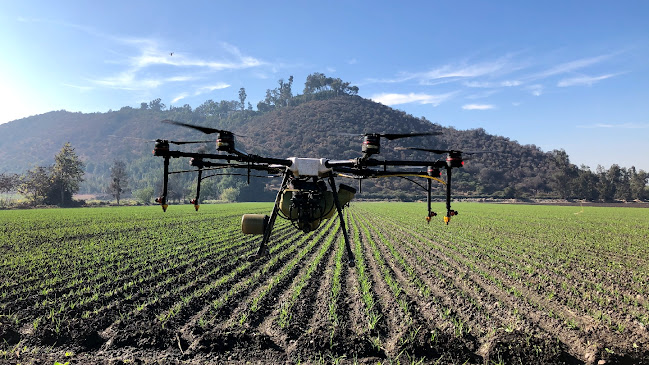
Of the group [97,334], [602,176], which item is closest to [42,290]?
[97,334]

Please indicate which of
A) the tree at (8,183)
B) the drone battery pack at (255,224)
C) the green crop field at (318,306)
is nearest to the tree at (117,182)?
the tree at (8,183)

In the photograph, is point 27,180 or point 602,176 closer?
point 27,180

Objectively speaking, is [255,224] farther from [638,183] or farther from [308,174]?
[638,183]

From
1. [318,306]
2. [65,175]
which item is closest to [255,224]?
[318,306]

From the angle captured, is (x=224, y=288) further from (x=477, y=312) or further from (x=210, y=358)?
(x=477, y=312)

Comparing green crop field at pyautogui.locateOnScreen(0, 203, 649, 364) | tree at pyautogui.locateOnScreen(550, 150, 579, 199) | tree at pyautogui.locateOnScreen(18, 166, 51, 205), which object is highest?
tree at pyautogui.locateOnScreen(550, 150, 579, 199)

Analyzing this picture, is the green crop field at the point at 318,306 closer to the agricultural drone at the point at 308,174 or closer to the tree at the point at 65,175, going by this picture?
the agricultural drone at the point at 308,174

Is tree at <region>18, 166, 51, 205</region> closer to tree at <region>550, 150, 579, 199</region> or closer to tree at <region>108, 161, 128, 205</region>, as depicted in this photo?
tree at <region>108, 161, 128, 205</region>

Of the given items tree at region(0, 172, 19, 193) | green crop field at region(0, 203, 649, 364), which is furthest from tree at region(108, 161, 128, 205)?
green crop field at region(0, 203, 649, 364)
